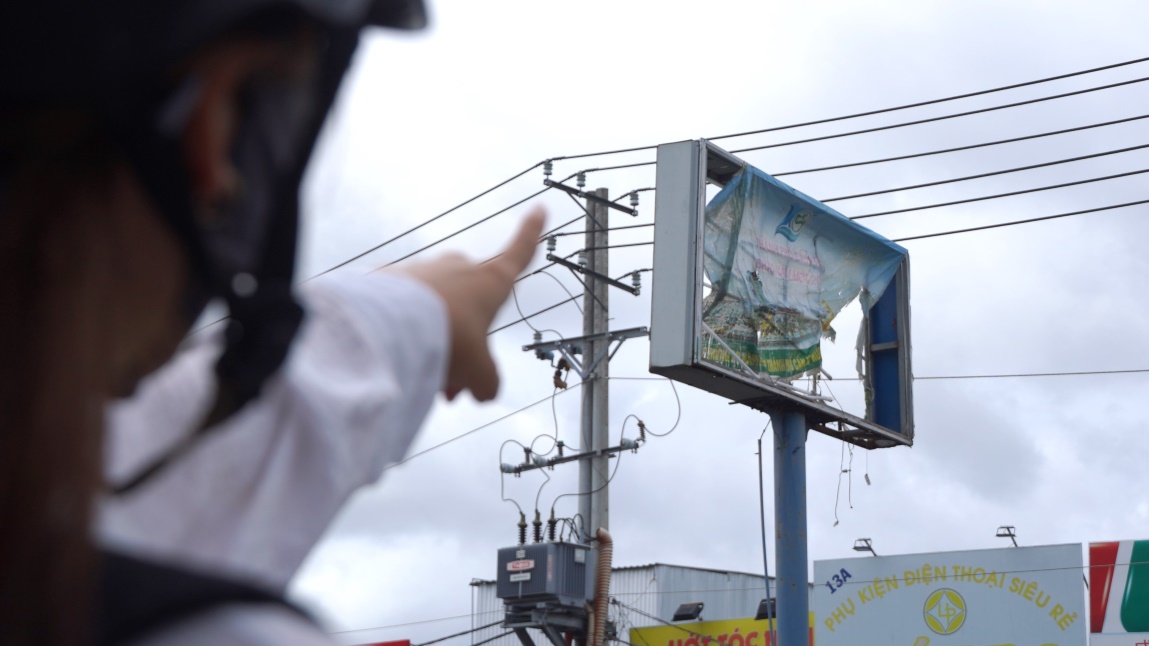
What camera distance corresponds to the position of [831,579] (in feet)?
45.1

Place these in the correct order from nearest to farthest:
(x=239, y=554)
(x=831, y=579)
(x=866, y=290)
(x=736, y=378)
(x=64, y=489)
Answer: (x=64, y=489) < (x=239, y=554) < (x=736, y=378) < (x=866, y=290) < (x=831, y=579)

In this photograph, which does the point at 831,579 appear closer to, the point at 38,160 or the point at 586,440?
the point at 586,440

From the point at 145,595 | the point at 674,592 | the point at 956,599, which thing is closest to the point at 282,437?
the point at 145,595

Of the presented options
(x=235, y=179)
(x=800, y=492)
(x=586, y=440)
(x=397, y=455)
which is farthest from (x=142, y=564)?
(x=586, y=440)

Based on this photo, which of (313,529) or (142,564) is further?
(313,529)

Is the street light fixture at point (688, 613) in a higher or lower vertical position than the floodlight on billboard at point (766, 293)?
lower

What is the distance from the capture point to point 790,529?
31.9 feet

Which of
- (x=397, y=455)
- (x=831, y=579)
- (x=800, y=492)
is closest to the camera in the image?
(x=397, y=455)

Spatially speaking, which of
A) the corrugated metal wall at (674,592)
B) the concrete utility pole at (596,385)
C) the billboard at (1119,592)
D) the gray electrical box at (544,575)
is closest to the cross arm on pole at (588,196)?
the concrete utility pole at (596,385)

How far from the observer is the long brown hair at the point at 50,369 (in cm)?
50

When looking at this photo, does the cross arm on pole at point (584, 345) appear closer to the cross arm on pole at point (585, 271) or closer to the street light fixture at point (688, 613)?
the cross arm on pole at point (585, 271)

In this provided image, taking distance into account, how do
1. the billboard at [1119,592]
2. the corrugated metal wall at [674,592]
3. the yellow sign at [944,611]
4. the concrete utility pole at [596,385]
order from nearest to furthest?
the billboard at [1119,592], the yellow sign at [944,611], the concrete utility pole at [596,385], the corrugated metal wall at [674,592]

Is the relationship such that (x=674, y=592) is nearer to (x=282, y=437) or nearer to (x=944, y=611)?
Answer: (x=944, y=611)

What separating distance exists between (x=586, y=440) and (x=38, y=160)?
542 inches
